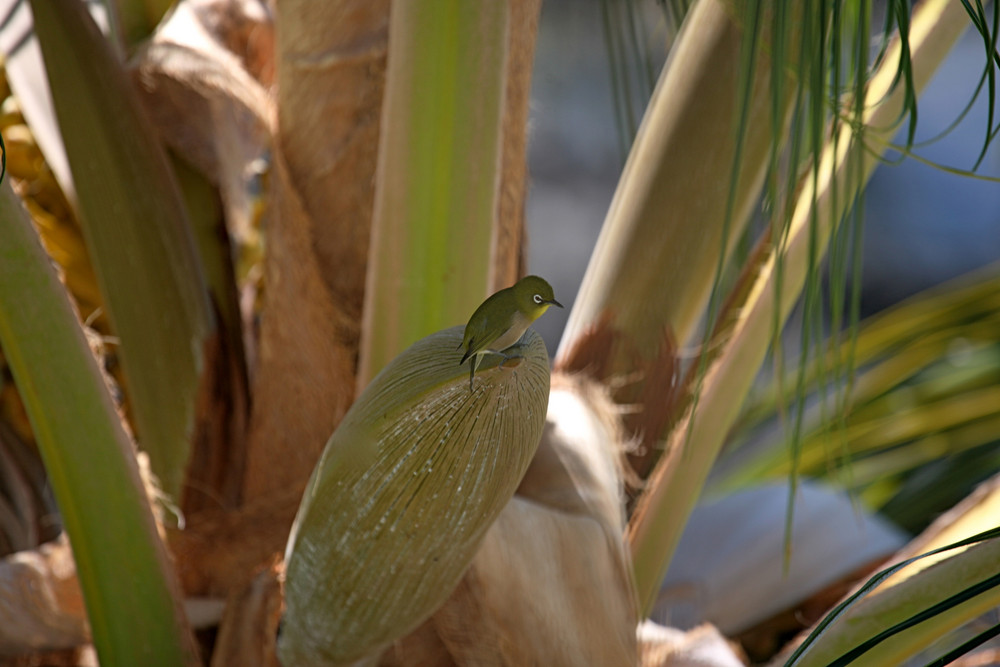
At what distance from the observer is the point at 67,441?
0.39 metres

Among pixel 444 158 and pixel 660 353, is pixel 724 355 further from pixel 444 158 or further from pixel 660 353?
pixel 444 158

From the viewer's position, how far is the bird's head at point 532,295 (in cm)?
23

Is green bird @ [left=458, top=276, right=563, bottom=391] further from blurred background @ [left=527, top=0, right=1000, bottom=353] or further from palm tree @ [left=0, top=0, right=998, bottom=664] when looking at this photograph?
blurred background @ [left=527, top=0, right=1000, bottom=353]

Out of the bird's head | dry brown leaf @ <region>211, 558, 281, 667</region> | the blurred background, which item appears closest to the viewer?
the bird's head

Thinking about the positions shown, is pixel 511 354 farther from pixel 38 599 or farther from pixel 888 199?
pixel 888 199

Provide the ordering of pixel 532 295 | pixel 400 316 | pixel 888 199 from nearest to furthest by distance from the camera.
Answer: pixel 532 295 → pixel 400 316 → pixel 888 199

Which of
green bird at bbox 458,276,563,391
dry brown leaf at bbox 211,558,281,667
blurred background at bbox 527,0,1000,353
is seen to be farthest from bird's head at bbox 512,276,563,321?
blurred background at bbox 527,0,1000,353

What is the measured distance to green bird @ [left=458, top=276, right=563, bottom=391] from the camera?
230 mm

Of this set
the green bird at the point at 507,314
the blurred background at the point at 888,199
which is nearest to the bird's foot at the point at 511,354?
the green bird at the point at 507,314

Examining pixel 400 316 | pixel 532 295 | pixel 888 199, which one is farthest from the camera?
pixel 888 199

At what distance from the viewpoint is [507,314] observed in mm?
232

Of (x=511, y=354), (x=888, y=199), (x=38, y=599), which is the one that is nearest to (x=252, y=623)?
(x=38, y=599)

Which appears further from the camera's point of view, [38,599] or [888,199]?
[888,199]

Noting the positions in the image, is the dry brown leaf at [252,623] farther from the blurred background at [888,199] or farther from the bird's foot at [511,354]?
the blurred background at [888,199]
